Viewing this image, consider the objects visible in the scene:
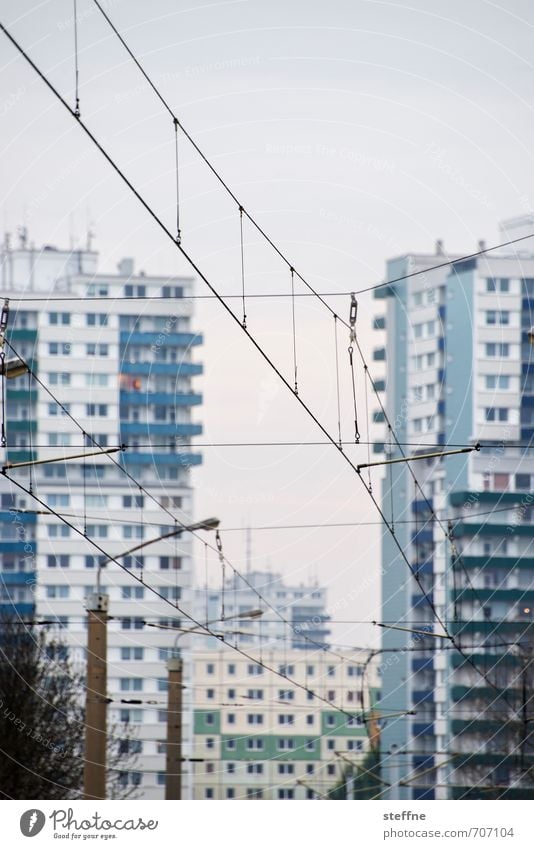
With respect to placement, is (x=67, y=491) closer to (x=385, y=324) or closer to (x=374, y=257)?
(x=385, y=324)

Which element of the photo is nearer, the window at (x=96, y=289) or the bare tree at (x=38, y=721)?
the bare tree at (x=38, y=721)

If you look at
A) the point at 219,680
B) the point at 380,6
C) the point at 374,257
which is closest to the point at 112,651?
the point at 219,680

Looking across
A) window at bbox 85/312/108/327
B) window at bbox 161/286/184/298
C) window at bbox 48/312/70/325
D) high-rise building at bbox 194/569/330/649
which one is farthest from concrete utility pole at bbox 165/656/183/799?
high-rise building at bbox 194/569/330/649

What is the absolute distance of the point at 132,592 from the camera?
335 ft

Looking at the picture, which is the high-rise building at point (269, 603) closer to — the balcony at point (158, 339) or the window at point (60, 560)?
the window at point (60, 560)

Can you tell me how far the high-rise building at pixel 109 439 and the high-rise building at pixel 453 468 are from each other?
10.9 meters

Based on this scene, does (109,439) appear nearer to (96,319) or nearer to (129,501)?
(129,501)

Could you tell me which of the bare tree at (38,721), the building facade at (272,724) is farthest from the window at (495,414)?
the bare tree at (38,721)

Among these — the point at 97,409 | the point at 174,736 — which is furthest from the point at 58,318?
the point at 174,736

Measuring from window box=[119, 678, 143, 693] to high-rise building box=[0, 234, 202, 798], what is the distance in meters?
0.07

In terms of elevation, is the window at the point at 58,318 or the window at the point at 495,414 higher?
the window at the point at 58,318

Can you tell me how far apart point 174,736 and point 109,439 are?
76242 mm

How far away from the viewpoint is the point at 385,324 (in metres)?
110

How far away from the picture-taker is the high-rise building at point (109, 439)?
98938 millimetres
